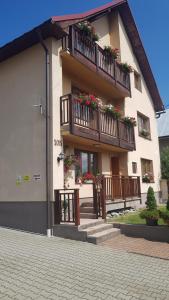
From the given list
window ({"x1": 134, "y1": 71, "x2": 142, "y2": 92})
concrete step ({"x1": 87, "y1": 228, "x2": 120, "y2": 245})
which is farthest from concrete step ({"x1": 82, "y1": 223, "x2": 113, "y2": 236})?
window ({"x1": 134, "y1": 71, "x2": 142, "y2": 92})

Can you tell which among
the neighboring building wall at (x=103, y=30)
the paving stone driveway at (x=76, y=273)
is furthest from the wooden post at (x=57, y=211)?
the neighboring building wall at (x=103, y=30)

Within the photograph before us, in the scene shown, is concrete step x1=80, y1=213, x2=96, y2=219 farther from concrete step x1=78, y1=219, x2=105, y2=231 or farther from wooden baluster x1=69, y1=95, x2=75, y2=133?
wooden baluster x1=69, y1=95, x2=75, y2=133

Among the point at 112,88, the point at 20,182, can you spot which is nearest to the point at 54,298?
the point at 20,182

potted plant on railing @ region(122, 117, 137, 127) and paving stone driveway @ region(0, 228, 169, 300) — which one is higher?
potted plant on railing @ region(122, 117, 137, 127)

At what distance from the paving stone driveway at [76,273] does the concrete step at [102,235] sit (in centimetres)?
25

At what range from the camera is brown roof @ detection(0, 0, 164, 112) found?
979cm

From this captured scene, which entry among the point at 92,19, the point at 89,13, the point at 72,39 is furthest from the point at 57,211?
Answer: the point at 92,19

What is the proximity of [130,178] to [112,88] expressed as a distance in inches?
182

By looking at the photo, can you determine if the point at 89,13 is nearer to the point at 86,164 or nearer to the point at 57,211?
the point at 86,164

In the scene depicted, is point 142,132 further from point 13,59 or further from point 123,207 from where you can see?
point 13,59

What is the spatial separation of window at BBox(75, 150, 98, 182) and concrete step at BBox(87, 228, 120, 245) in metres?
3.50

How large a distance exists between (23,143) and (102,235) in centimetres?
432

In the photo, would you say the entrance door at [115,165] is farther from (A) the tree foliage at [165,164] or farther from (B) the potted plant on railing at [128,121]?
(A) the tree foliage at [165,164]

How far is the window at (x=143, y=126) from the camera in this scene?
18.1 meters
